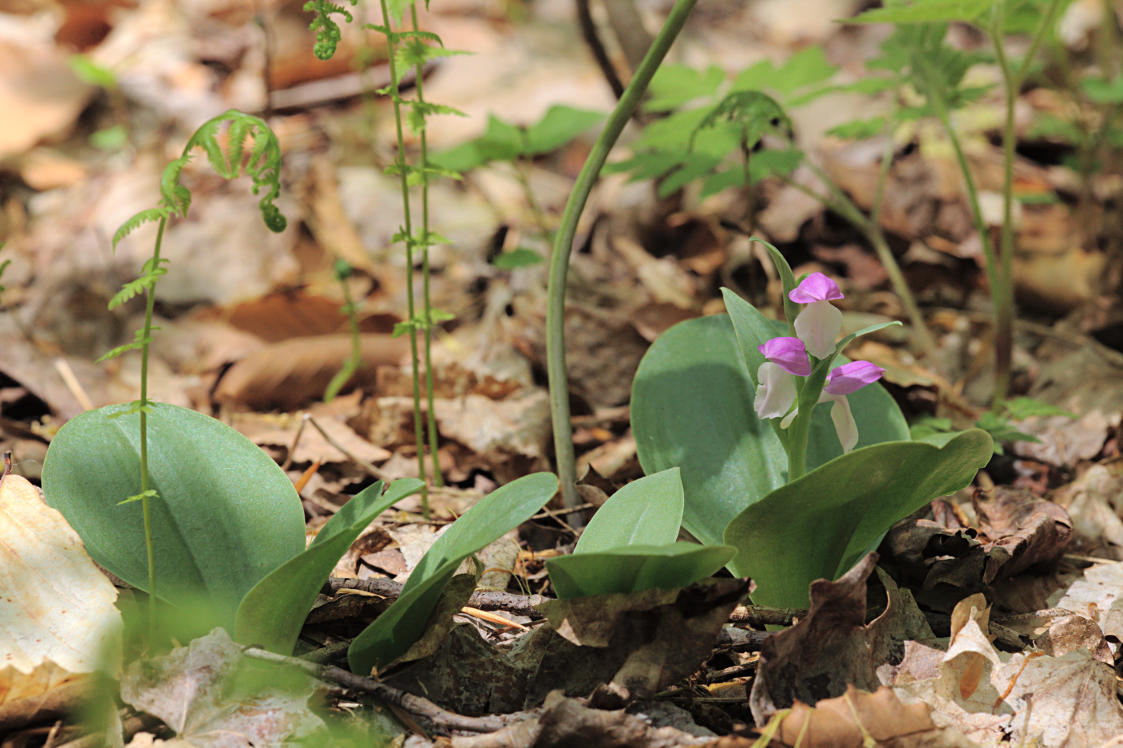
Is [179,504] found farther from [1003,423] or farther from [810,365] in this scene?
[1003,423]

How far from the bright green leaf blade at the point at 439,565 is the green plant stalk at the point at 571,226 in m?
0.42

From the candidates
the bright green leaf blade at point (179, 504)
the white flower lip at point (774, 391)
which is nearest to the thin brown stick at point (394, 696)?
the bright green leaf blade at point (179, 504)

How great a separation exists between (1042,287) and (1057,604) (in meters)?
1.87

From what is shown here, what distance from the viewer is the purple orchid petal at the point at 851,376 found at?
4.39ft

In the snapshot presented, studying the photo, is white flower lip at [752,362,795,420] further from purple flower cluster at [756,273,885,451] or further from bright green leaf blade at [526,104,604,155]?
bright green leaf blade at [526,104,604,155]

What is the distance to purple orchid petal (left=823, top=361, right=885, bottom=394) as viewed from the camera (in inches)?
52.7

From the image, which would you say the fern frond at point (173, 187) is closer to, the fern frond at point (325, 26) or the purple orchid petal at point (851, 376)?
the fern frond at point (325, 26)

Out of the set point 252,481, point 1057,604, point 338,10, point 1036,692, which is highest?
point 338,10

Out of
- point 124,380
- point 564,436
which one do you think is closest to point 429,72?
point 124,380

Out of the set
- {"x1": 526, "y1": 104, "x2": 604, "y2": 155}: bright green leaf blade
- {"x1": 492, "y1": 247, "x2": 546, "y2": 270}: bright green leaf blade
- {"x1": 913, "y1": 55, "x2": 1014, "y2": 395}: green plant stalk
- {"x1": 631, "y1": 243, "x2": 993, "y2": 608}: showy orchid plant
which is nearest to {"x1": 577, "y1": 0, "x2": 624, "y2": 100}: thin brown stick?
{"x1": 526, "y1": 104, "x2": 604, "y2": 155}: bright green leaf blade

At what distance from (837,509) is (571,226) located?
68cm

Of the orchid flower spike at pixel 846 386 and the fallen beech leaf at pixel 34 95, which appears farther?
the fallen beech leaf at pixel 34 95

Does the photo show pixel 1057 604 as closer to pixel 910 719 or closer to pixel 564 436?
pixel 910 719

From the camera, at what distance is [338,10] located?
129 cm
